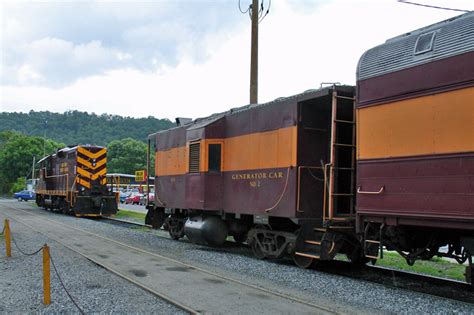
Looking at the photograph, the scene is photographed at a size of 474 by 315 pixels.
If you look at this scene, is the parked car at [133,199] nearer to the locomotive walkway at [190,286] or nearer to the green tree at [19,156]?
the locomotive walkway at [190,286]

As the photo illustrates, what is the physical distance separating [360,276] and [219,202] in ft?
15.3

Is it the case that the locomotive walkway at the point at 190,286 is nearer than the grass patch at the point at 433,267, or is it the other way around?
the locomotive walkway at the point at 190,286

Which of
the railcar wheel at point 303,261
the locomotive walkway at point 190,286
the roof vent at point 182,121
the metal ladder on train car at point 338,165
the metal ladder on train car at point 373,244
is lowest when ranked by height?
the locomotive walkway at point 190,286

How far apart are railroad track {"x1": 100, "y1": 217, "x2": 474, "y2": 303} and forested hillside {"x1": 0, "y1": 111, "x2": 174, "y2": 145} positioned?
4881 inches

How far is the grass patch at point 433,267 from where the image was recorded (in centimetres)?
1003

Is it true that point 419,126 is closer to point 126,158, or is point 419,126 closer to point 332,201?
point 332,201

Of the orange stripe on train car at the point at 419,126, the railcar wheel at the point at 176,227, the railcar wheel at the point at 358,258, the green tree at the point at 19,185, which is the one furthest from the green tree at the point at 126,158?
the orange stripe on train car at the point at 419,126

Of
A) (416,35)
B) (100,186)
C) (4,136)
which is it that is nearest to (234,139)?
(416,35)

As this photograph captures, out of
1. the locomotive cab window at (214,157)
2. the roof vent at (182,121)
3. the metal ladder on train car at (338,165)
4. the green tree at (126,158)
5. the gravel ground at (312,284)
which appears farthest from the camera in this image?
the green tree at (126,158)

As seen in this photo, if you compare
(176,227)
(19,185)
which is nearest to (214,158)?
(176,227)

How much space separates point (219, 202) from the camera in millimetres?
12984

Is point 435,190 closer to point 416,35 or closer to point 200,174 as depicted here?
point 416,35

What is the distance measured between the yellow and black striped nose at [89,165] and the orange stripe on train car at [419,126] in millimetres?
21334

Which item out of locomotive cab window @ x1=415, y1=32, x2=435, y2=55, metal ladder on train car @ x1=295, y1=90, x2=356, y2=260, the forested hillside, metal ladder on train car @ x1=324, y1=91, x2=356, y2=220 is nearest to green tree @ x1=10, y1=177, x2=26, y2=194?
the forested hillside
